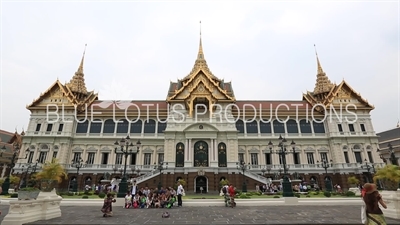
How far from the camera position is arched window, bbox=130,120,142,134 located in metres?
34.0

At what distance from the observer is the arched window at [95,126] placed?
34.2 metres

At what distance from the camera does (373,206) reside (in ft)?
17.1

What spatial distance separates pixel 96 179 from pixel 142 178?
8672 millimetres

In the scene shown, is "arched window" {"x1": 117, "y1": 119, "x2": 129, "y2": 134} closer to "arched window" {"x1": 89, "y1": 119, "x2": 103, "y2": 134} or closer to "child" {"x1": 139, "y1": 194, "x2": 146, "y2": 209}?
"arched window" {"x1": 89, "y1": 119, "x2": 103, "y2": 134}

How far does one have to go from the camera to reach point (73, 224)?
26.3ft

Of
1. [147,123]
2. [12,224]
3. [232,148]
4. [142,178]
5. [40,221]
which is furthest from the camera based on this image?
[147,123]

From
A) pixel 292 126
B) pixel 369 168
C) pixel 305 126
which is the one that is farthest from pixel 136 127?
pixel 369 168

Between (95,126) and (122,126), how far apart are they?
420 centimetres

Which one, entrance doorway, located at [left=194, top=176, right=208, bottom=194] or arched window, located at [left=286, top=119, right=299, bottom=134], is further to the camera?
arched window, located at [left=286, top=119, right=299, bottom=134]

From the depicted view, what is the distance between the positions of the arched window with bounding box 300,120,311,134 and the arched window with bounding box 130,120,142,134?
24.5 m

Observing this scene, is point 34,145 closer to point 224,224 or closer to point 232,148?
point 232,148

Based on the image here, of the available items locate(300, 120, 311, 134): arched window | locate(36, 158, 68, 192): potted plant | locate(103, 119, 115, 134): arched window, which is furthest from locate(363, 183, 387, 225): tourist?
locate(103, 119, 115, 134): arched window

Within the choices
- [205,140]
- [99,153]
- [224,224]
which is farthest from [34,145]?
[224,224]

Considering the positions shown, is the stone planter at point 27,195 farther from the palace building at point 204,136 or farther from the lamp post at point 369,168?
the lamp post at point 369,168
